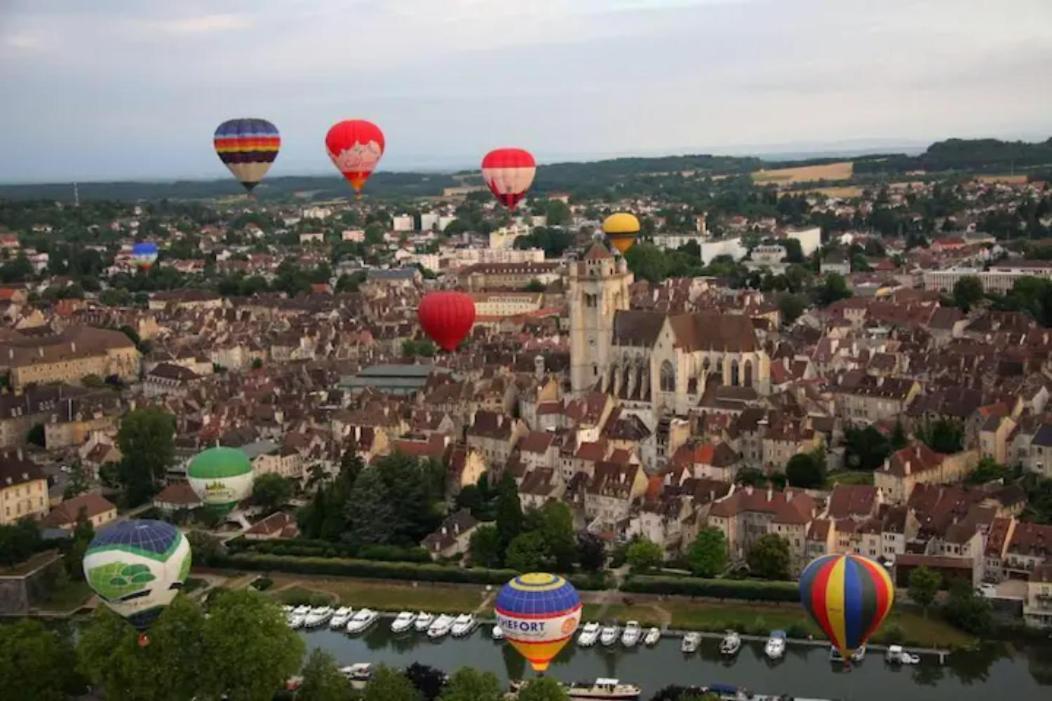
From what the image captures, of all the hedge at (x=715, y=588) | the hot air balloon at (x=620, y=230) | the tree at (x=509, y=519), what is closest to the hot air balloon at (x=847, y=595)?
the hedge at (x=715, y=588)

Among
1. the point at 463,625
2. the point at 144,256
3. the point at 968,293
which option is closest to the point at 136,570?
the point at 463,625

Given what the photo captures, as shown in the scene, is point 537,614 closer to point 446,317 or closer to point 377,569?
point 377,569

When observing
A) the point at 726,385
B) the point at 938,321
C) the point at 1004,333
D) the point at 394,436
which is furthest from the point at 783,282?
the point at 394,436

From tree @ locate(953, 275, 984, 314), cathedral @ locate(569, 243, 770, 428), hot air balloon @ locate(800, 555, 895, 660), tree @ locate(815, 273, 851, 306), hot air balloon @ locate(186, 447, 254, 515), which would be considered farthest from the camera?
tree @ locate(815, 273, 851, 306)

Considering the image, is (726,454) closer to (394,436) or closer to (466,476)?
(466,476)

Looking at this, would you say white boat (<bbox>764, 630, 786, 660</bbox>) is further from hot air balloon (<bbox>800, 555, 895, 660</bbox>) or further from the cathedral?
the cathedral

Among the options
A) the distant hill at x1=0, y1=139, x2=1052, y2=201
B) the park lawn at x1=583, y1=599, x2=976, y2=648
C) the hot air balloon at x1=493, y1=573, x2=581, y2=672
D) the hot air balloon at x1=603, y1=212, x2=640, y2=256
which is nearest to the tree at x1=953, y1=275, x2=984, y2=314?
the hot air balloon at x1=603, y1=212, x2=640, y2=256

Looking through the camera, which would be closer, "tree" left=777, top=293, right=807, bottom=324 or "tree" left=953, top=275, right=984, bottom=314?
"tree" left=953, top=275, right=984, bottom=314
